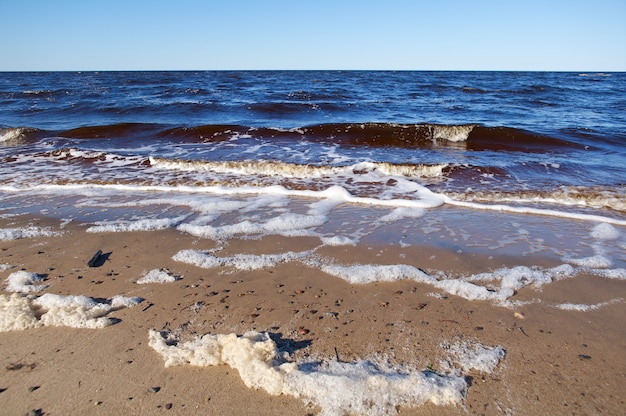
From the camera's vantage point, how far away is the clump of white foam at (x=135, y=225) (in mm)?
4203

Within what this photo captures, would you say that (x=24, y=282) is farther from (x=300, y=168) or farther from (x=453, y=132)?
(x=453, y=132)

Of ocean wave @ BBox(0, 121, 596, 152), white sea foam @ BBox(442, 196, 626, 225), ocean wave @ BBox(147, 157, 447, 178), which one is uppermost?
ocean wave @ BBox(0, 121, 596, 152)

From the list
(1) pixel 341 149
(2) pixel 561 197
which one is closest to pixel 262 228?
(2) pixel 561 197

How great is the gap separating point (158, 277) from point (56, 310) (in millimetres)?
733

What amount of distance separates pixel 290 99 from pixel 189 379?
17.0 m

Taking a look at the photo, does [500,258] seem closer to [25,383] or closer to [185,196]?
[25,383]

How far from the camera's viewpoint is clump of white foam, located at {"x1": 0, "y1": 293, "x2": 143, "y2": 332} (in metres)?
2.46

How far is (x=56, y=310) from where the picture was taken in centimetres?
257

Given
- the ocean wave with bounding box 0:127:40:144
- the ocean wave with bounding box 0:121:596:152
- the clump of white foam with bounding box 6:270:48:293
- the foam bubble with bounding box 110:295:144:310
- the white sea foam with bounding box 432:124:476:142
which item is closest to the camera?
the foam bubble with bounding box 110:295:144:310

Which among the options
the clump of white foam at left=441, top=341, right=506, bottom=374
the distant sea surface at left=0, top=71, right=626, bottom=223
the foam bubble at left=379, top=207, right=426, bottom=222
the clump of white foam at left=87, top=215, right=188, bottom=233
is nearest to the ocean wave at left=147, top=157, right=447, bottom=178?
the distant sea surface at left=0, top=71, right=626, bottom=223

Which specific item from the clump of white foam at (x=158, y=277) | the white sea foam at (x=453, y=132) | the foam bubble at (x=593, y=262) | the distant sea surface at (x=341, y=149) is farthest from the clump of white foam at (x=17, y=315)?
the white sea foam at (x=453, y=132)

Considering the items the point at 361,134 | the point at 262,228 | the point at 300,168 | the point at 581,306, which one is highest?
the point at 361,134

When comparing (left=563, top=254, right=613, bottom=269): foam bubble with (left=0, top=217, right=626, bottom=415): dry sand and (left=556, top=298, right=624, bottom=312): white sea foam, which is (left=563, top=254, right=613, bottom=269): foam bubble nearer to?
(left=0, top=217, right=626, bottom=415): dry sand

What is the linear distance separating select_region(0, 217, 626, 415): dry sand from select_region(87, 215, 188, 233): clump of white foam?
0.50 m
